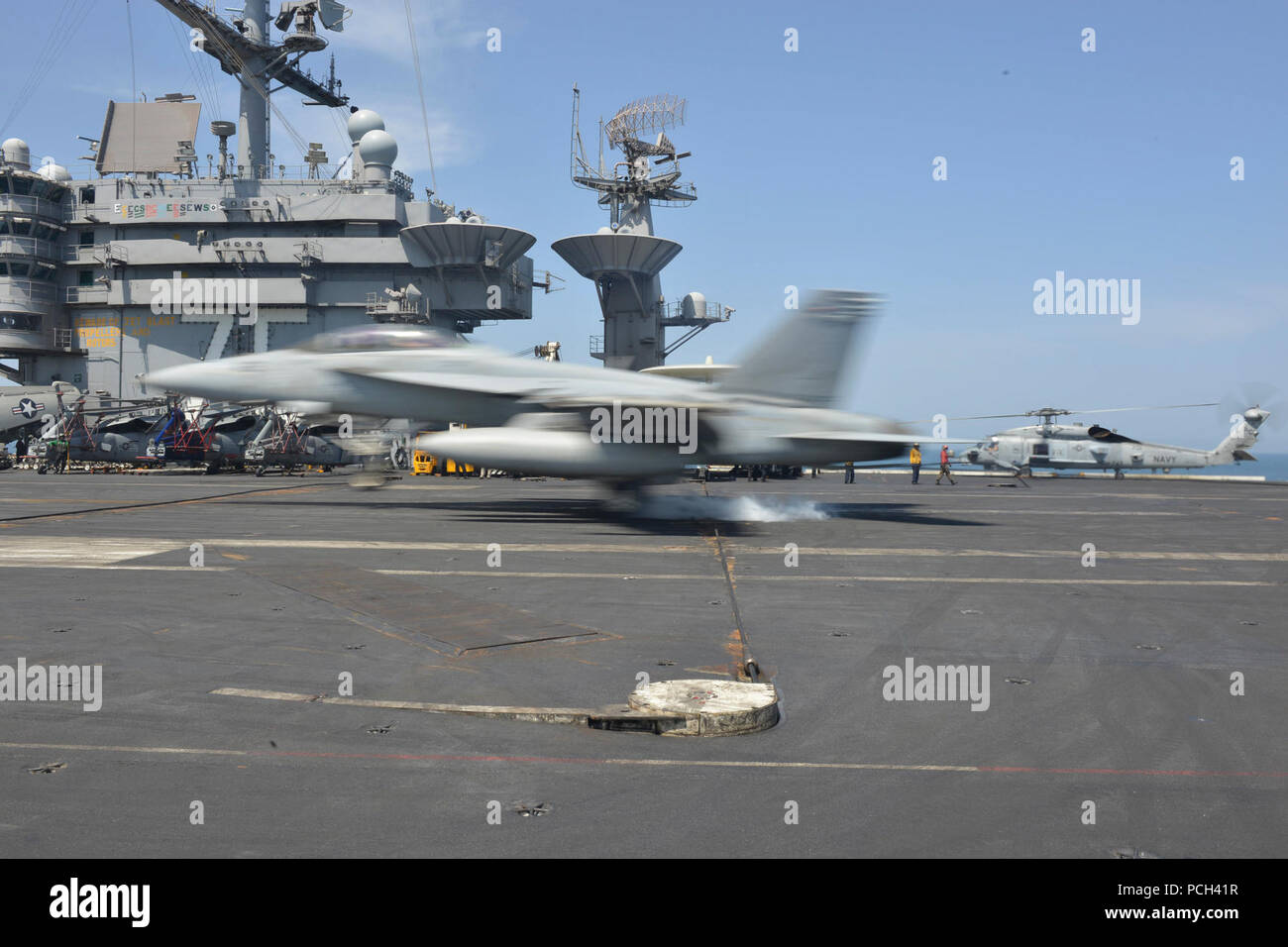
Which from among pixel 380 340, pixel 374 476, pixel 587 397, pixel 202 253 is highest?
pixel 202 253

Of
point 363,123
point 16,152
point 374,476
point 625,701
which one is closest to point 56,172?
point 16,152

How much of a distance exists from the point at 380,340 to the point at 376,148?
4351cm

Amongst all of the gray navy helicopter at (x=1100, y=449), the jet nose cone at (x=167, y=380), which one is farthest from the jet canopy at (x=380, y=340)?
the gray navy helicopter at (x=1100, y=449)

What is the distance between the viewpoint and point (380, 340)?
2061 cm

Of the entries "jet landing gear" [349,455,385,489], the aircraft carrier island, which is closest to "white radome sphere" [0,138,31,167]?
Answer: the aircraft carrier island

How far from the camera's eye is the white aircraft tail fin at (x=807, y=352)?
68.0 feet

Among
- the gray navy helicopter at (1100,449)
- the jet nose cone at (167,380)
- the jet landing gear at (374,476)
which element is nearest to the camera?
the jet nose cone at (167,380)

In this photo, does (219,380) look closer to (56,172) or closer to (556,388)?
(556,388)

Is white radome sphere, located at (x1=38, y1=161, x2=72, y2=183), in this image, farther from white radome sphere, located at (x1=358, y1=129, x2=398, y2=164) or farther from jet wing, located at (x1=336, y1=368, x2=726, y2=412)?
jet wing, located at (x1=336, y1=368, x2=726, y2=412)

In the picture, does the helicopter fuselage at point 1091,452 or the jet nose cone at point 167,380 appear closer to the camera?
the jet nose cone at point 167,380

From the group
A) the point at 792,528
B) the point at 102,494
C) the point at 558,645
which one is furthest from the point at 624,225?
the point at 558,645

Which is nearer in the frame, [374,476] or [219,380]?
[219,380]

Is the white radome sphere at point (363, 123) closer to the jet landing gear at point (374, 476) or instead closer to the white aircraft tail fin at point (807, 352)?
the jet landing gear at point (374, 476)

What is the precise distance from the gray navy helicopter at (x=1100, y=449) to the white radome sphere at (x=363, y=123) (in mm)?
46701
